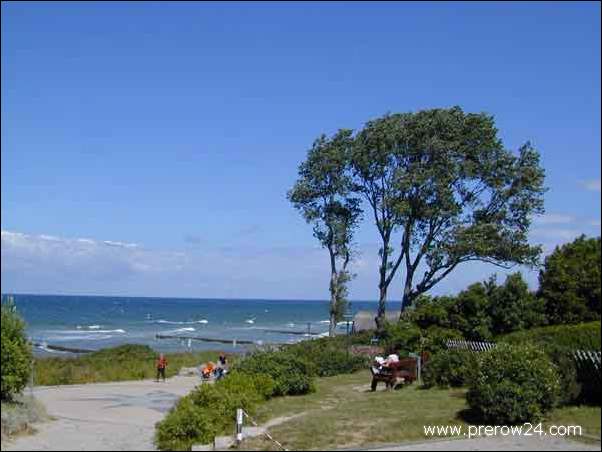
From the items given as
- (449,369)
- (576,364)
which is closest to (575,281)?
(449,369)

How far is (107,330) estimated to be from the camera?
9350 centimetres

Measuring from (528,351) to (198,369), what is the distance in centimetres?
2180

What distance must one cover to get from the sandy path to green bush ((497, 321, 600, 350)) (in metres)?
8.86

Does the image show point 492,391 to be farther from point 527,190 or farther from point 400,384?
point 527,190

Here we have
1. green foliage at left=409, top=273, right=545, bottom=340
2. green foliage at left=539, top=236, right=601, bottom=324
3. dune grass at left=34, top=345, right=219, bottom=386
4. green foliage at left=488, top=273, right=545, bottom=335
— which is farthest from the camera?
dune grass at left=34, top=345, right=219, bottom=386

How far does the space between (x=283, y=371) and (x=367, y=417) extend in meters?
5.68

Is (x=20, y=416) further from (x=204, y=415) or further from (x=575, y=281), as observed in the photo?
(x=575, y=281)

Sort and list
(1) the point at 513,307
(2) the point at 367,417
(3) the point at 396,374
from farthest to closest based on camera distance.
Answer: (1) the point at 513,307, (3) the point at 396,374, (2) the point at 367,417

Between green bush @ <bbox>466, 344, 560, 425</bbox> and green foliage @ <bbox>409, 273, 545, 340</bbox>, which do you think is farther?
green foliage @ <bbox>409, 273, 545, 340</bbox>

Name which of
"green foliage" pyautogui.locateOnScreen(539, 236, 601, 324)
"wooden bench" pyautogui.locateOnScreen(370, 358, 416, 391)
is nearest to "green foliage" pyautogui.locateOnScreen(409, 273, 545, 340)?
"green foliage" pyautogui.locateOnScreen(539, 236, 601, 324)

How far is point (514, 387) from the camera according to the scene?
14656 millimetres

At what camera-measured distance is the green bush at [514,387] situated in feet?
47.9

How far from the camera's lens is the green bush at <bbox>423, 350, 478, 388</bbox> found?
19.9 m

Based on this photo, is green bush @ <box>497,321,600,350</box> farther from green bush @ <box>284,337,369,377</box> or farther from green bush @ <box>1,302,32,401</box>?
green bush @ <box>1,302,32,401</box>
